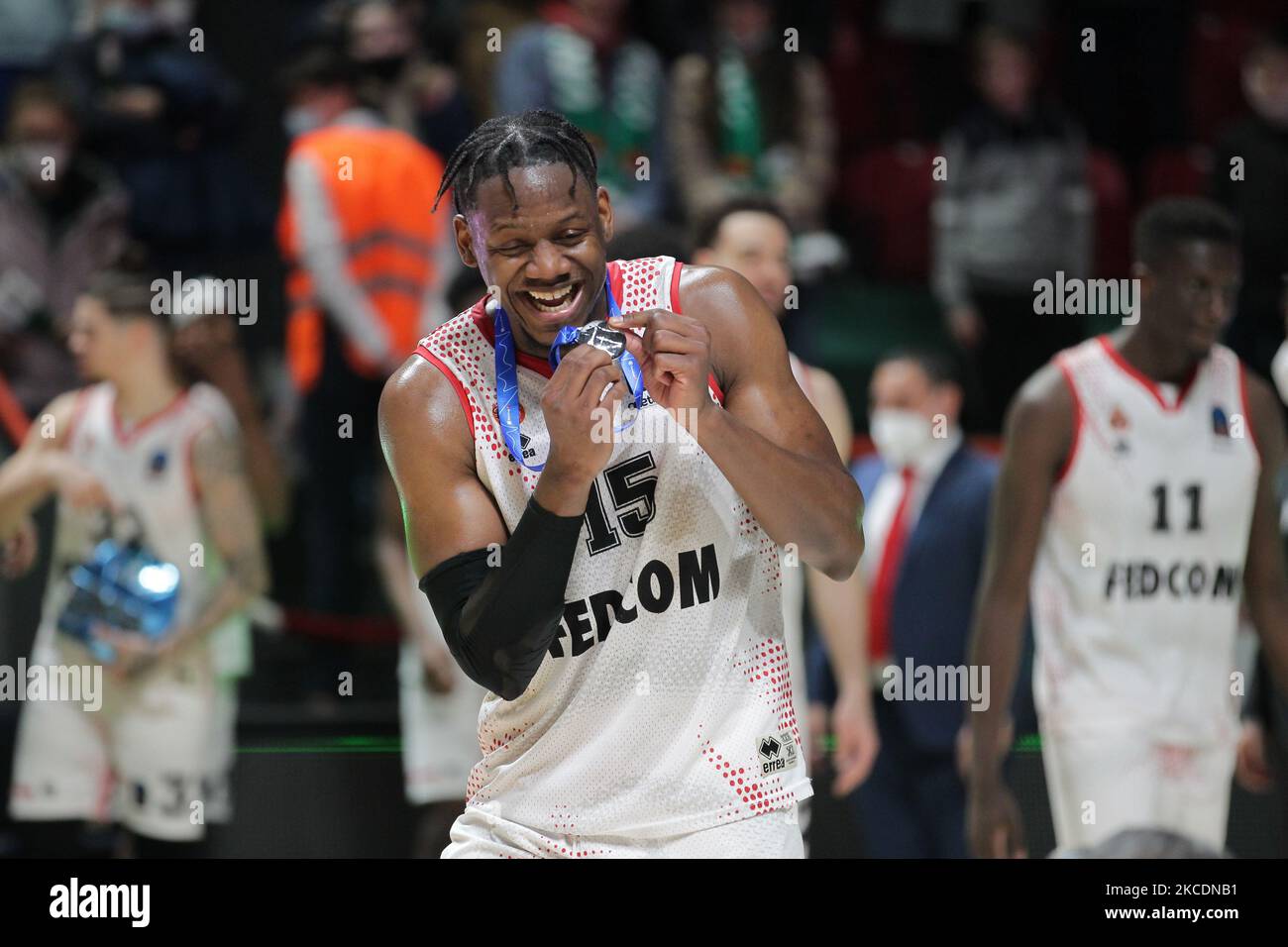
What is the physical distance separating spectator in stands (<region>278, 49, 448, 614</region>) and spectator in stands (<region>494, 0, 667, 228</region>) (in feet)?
3.25

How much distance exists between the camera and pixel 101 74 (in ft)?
25.5

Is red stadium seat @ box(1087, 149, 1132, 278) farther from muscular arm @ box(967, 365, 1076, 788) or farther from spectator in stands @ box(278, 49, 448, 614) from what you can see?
muscular arm @ box(967, 365, 1076, 788)

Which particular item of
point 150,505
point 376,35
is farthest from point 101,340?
point 376,35

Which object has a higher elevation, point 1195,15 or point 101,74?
point 1195,15

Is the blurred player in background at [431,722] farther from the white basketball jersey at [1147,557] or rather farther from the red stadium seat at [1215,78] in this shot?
the red stadium seat at [1215,78]

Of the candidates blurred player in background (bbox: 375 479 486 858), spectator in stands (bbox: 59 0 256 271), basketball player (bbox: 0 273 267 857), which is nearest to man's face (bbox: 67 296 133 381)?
basketball player (bbox: 0 273 267 857)

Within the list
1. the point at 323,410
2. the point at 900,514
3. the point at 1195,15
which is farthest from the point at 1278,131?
the point at 323,410

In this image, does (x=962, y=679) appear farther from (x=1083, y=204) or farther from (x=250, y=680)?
(x=1083, y=204)

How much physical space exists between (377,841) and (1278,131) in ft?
15.9

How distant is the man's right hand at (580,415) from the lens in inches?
110

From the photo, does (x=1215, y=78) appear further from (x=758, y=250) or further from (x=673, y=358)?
(x=673, y=358)

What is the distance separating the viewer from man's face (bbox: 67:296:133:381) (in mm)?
6355

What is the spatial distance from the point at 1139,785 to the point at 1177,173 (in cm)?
460

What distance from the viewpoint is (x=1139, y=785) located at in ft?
17.1
